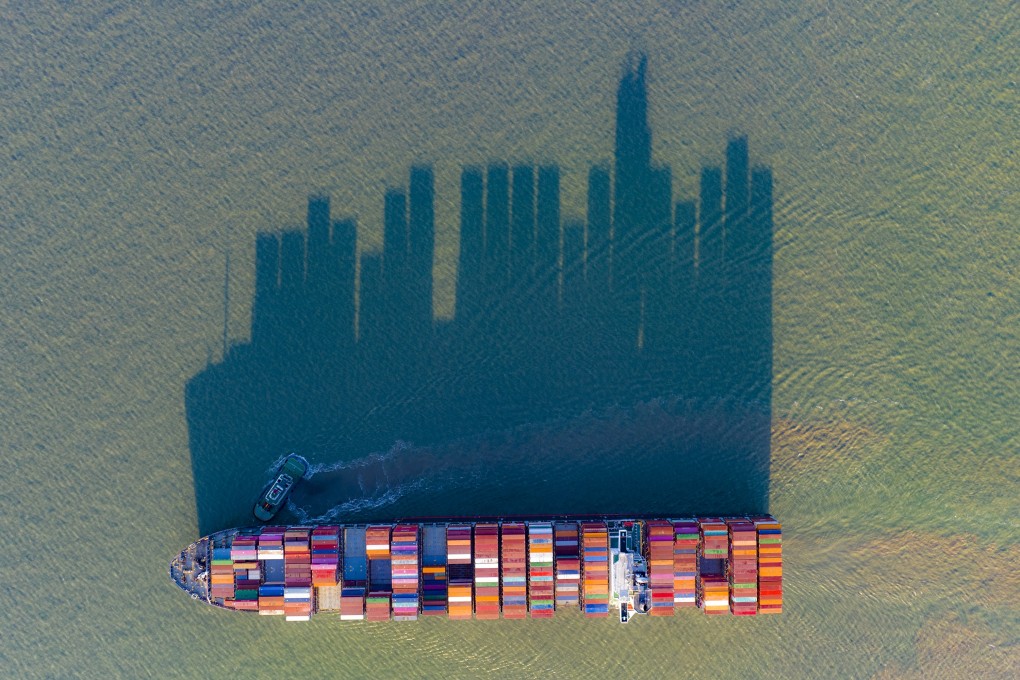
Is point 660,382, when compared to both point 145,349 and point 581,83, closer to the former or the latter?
point 581,83

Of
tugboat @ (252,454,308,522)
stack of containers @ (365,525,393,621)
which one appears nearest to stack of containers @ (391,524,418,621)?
stack of containers @ (365,525,393,621)

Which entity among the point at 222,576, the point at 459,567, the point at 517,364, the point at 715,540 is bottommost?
the point at 222,576

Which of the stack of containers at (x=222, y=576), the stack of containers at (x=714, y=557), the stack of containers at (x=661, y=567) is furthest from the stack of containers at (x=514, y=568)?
the stack of containers at (x=222, y=576)

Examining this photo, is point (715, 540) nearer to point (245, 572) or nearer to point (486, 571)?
point (486, 571)

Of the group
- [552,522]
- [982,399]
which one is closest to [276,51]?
[552,522]

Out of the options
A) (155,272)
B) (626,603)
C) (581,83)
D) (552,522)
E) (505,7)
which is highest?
(505,7)

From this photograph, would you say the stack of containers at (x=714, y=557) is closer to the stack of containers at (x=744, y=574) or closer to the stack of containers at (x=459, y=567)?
the stack of containers at (x=744, y=574)

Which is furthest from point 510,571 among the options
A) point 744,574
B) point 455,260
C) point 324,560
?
point 455,260
